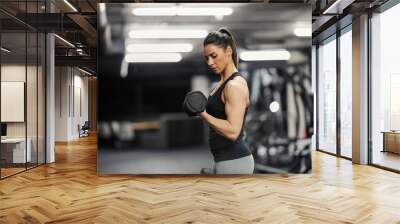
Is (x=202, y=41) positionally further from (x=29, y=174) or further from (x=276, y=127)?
(x=29, y=174)

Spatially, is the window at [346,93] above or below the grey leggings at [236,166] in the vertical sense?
above

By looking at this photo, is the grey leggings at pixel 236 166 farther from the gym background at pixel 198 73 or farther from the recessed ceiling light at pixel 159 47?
the recessed ceiling light at pixel 159 47

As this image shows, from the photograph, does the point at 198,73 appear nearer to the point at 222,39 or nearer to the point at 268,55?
the point at 222,39

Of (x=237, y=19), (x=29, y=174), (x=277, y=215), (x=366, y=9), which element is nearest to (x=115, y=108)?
(x=29, y=174)

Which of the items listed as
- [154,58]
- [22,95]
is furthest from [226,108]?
[22,95]

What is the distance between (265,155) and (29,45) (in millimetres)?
4629

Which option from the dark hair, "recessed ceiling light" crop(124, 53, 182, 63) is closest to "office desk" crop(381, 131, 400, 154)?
the dark hair

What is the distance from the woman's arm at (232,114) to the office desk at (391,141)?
3054 mm

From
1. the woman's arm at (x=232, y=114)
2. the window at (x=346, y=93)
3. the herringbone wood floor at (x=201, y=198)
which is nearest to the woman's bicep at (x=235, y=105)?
Answer: the woman's arm at (x=232, y=114)

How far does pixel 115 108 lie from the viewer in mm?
5902

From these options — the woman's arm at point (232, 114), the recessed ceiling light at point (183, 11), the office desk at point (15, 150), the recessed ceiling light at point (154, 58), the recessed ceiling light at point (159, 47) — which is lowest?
the office desk at point (15, 150)

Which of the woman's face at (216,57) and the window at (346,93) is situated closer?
the woman's face at (216,57)

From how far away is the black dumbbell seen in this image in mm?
5828

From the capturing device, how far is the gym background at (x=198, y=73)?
5.86m
